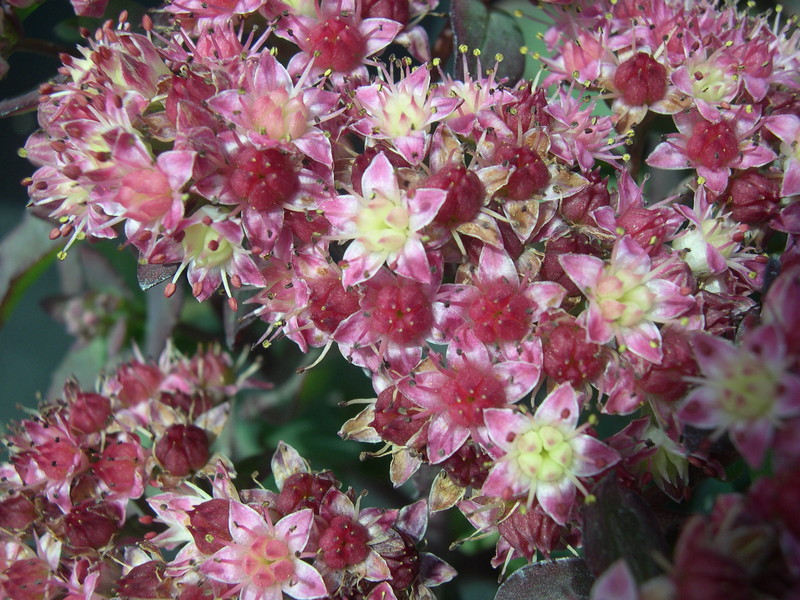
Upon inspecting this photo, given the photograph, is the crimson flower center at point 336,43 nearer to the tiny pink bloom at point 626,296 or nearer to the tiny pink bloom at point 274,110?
the tiny pink bloom at point 274,110

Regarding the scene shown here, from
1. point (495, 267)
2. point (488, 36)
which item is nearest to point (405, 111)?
point (495, 267)

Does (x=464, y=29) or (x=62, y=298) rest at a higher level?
Answer: (x=464, y=29)

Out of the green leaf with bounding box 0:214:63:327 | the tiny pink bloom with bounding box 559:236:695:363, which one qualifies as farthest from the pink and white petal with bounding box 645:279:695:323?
the green leaf with bounding box 0:214:63:327

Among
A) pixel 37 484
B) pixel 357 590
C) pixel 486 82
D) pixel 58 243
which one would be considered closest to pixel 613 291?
pixel 486 82

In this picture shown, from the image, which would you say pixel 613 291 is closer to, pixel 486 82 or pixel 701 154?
pixel 701 154

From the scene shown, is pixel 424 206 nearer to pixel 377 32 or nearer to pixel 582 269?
pixel 582 269

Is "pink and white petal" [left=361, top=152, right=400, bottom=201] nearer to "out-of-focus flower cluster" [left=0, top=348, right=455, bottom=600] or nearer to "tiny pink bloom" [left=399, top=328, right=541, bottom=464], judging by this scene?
"tiny pink bloom" [left=399, top=328, right=541, bottom=464]

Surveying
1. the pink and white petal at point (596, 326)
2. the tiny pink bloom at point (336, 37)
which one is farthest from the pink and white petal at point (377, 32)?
the pink and white petal at point (596, 326)
